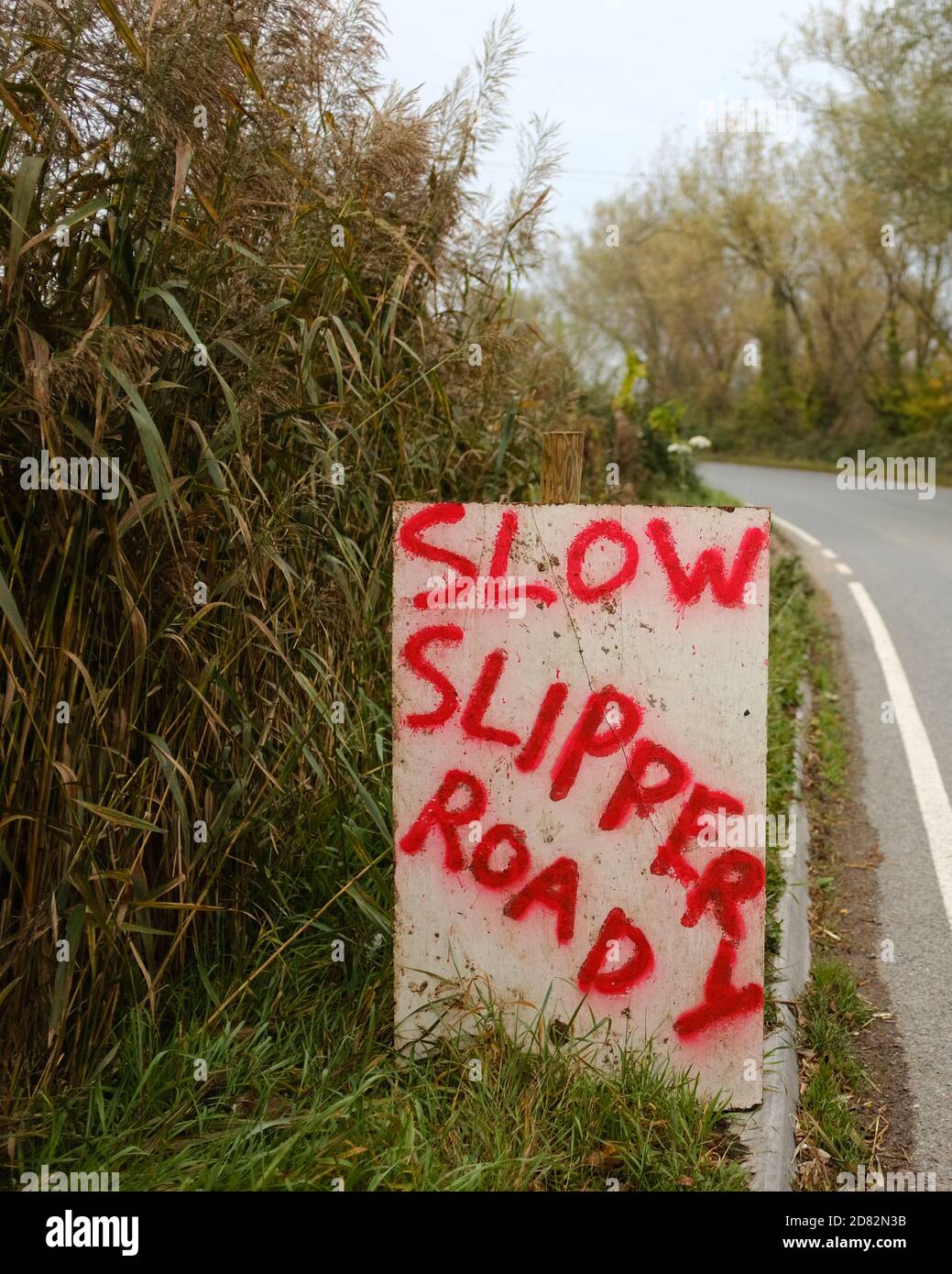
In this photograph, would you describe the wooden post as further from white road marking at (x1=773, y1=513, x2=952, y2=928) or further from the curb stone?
white road marking at (x1=773, y1=513, x2=952, y2=928)

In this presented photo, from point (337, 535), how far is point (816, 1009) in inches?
79.8

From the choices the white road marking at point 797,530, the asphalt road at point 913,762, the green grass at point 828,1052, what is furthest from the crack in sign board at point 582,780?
the white road marking at point 797,530

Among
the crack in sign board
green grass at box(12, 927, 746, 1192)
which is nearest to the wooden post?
the crack in sign board

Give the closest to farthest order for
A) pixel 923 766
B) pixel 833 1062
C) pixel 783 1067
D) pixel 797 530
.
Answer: pixel 783 1067 < pixel 833 1062 < pixel 923 766 < pixel 797 530

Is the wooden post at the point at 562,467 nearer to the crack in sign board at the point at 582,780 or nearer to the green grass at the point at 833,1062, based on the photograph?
the crack in sign board at the point at 582,780

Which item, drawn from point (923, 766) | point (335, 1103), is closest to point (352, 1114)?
point (335, 1103)

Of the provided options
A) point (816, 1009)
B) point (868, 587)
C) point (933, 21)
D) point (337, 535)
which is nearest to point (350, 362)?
point (337, 535)

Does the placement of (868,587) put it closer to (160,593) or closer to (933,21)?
(160,593)

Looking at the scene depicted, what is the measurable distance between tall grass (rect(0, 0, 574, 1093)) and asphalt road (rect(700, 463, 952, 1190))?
165 centimetres

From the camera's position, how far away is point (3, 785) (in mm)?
2559

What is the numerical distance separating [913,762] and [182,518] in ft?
15.0

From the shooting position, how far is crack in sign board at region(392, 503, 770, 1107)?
10.1ft

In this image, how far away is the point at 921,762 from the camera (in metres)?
6.30

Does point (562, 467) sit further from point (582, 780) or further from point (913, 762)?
point (913, 762)
